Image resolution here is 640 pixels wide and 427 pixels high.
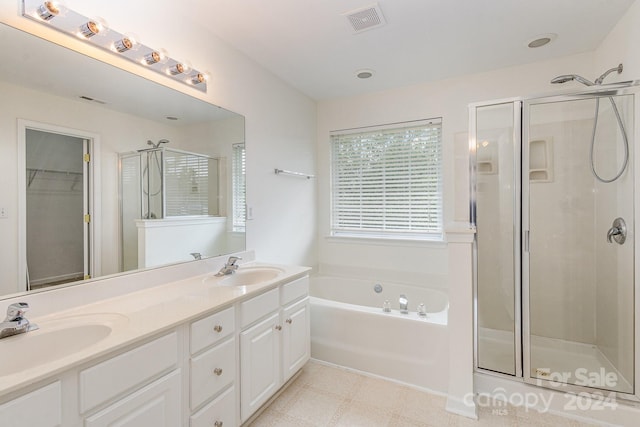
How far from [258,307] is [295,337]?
1.64 ft

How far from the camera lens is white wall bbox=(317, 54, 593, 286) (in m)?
2.59

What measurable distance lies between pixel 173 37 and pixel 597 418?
3.41 metres

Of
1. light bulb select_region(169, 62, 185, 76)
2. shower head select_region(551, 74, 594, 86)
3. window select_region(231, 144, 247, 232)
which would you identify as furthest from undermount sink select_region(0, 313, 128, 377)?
shower head select_region(551, 74, 594, 86)

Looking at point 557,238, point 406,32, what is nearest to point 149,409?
point 406,32

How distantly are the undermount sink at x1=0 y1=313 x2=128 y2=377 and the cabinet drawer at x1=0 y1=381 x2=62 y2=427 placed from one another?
277 millimetres

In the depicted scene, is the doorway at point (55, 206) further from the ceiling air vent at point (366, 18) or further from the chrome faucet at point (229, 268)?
the ceiling air vent at point (366, 18)

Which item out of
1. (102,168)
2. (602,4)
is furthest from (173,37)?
(602,4)

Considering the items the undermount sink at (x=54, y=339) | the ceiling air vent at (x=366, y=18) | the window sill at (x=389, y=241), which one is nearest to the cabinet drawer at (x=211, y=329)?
the undermount sink at (x=54, y=339)

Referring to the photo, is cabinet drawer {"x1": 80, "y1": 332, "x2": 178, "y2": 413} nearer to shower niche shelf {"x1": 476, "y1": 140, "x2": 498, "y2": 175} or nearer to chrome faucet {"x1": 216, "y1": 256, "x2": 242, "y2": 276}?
chrome faucet {"x1": 216, "y1": 256, "x2": 242, "y2": 276}

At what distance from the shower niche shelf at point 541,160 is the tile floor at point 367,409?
1.55m

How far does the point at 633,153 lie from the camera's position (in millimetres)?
1854

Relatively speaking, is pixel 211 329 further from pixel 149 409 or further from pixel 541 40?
pixel 541 40

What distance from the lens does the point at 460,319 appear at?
1.88 metres

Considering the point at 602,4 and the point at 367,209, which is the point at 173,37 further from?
the point at 602,4
